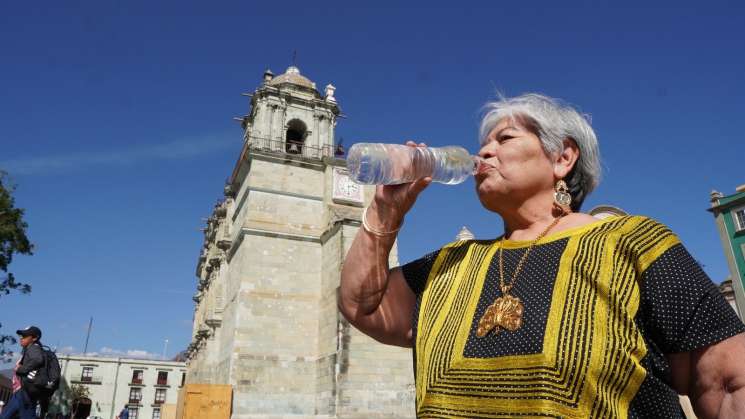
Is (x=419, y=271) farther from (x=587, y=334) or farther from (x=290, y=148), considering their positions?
(x=290, y=148)

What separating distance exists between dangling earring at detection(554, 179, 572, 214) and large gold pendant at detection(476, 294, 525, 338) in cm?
48

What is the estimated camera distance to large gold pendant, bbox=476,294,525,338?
1.62 metres

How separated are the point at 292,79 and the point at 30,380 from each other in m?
21.1

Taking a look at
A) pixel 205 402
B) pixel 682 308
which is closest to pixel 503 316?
pixel 682 308

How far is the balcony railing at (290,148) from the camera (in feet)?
75.3

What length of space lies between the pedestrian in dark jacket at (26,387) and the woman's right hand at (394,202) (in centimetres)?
680

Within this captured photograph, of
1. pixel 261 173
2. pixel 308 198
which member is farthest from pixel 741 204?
pixel 261 173

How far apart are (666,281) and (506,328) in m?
0.50

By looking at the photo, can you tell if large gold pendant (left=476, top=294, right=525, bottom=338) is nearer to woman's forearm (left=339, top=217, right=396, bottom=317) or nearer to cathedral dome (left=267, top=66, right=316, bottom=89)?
woman's forearm (left=339, top=217, right=396, bottom=317)

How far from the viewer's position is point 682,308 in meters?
1.43

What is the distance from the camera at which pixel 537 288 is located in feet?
5.46

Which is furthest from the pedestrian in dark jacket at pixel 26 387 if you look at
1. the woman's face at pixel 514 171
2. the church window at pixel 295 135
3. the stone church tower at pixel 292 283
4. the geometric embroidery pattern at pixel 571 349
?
the church window at pixel 295 135

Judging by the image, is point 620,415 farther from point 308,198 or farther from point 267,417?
point 308,198

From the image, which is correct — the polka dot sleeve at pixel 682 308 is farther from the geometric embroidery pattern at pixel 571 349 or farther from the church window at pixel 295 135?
the church window at pixel 295 135
